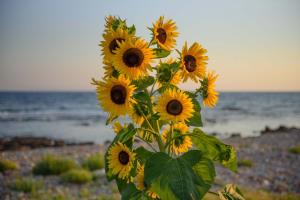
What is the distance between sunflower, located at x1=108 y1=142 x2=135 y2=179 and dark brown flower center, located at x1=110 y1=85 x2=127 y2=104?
0.19 m

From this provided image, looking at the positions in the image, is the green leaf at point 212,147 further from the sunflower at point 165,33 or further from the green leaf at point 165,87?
the sunflower at point 165,33

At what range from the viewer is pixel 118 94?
1.75 m

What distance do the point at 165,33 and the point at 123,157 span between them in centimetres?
A: 62

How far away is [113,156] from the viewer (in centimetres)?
188

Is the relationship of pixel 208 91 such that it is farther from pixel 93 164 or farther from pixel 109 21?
pixel 93 164

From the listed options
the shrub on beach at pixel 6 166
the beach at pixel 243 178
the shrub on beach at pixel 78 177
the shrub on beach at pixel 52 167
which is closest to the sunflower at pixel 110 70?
the beach at pixel 243 178

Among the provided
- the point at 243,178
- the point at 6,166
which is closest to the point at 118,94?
the point at 243,178

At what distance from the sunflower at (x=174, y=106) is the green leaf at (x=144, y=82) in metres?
0.08

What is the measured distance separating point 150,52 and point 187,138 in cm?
53

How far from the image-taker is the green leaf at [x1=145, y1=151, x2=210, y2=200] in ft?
5.26

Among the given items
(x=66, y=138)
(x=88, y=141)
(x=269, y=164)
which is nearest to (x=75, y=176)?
(x=269, y=164)

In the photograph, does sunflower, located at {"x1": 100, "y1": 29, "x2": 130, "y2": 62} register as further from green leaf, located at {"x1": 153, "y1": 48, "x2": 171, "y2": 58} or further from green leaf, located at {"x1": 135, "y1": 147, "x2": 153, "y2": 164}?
Answer: green leaf, located at {"x1": 135, "y1": 147, "x2": 153, "y2": 164}

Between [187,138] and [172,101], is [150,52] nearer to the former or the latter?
[172,101]

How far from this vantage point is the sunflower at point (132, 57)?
1762 millimetres
